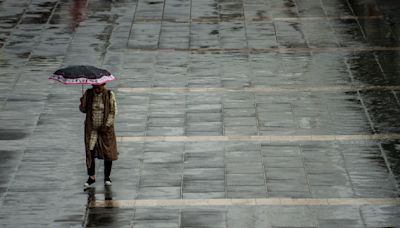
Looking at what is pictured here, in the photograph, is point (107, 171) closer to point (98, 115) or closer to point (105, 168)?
point (105, 168)

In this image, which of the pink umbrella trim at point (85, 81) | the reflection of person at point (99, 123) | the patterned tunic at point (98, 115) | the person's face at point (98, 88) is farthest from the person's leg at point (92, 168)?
the pink umbrella trim at point (85, 81)

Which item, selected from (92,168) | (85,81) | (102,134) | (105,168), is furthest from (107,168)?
(85,81)

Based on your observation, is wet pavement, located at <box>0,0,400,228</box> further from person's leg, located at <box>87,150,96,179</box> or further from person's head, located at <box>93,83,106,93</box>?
person's head, located at <box>93,83,106,93</box>

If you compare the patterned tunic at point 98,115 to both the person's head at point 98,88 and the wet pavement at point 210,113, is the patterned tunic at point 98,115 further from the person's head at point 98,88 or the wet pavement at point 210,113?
the wet pavement at point 210,113

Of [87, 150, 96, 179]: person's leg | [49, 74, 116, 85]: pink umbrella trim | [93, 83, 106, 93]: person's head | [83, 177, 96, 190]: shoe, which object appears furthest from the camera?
[83, 177, 96, 190]: shoe

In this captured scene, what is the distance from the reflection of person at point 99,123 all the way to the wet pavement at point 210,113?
530mm

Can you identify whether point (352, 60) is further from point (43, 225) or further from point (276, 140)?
point (43, 225)

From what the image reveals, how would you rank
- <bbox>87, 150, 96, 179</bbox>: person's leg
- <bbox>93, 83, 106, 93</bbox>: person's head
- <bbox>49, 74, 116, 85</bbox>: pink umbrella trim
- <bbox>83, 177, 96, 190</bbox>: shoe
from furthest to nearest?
<bbox>83, 177, 96, 190</bbox>: shoe, <bbox>87, 150, 96, 179</bbox>: person's leg, <bbox>93, 83, 106, 93</bbox>: person's head, <bbox>49, 74, 116, 85</bbox>: pink umbrella trim

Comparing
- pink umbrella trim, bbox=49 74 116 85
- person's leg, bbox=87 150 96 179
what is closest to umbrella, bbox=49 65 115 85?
pink umbrella trim, bbox=49 74 116 85

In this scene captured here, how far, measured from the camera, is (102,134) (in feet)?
40.5

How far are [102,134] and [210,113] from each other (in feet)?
10.0

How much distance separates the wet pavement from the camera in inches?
476

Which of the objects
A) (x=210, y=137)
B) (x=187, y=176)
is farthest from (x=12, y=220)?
(x=210, y=137)

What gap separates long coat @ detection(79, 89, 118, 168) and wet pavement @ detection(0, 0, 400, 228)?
Answer: 1.66ft
